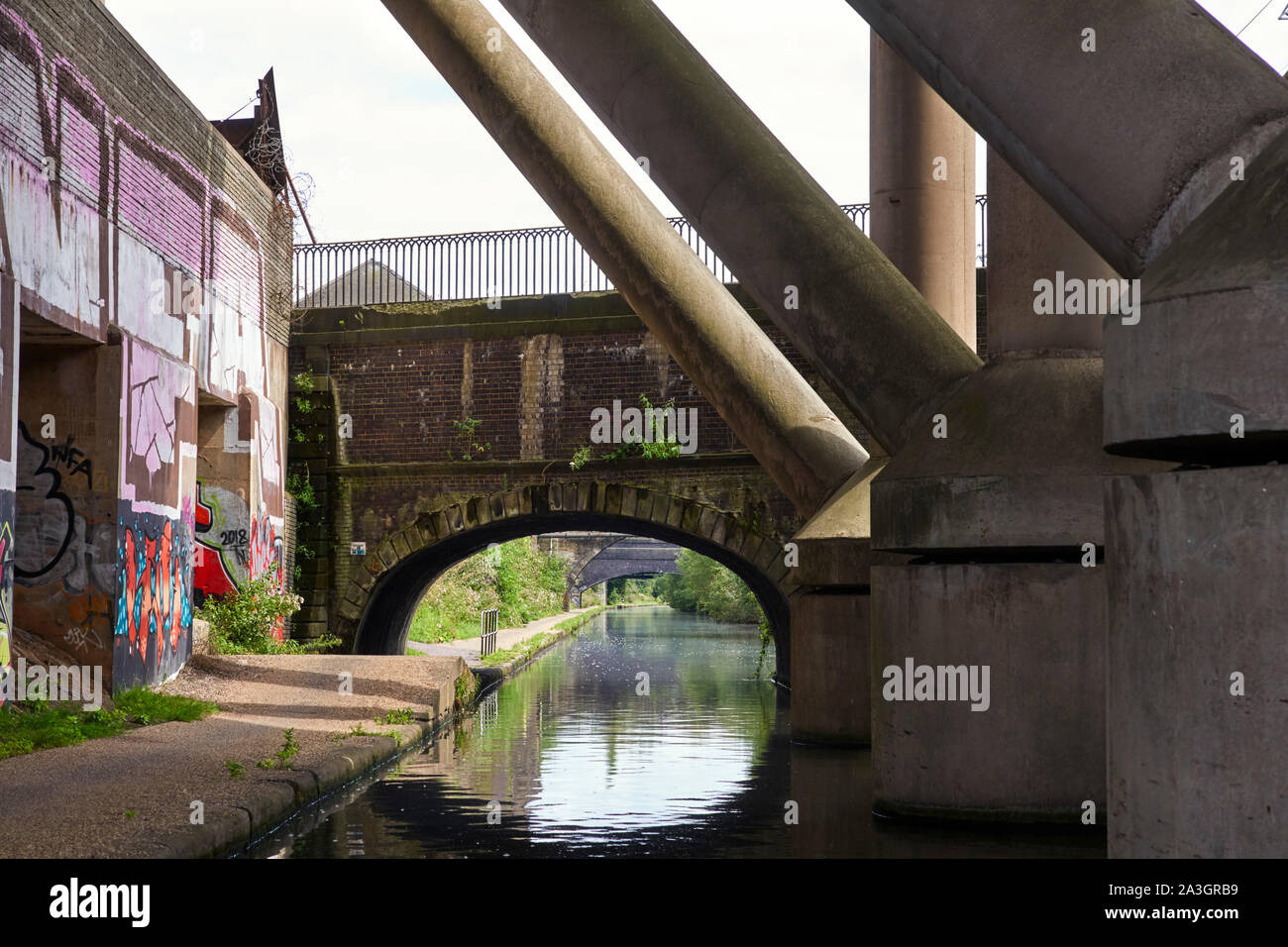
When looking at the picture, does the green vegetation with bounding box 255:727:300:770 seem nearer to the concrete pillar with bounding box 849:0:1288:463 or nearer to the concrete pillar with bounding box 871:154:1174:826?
the concrete pillar with bounding box 871:154:1174:826

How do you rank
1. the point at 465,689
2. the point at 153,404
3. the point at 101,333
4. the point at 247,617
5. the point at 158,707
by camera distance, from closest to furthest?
the point at 158,707 → the point at 101,333 → the point at 153,404 → the point at 465,689 → the point at 247,617

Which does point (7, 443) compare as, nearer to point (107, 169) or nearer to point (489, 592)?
point (107, 169)

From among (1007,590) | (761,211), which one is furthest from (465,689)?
(1007,590)

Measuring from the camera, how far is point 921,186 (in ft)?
36.2

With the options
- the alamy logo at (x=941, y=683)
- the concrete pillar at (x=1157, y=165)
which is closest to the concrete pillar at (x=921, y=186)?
the alamy logo at (x=941, y=683)

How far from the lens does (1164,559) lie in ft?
9.05

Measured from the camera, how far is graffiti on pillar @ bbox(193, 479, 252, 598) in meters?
15.9

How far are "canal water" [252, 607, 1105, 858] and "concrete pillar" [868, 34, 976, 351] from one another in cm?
385

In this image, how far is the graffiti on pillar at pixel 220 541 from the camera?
626 inches

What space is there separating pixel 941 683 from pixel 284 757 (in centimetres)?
410

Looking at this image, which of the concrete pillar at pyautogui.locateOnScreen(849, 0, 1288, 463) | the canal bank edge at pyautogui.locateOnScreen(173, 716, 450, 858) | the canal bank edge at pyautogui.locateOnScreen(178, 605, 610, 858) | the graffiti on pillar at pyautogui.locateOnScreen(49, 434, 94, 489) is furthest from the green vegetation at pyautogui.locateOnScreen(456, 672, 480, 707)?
the concrete pillar at pyautogui.locateOnScreen(849, 0, 1288, 463)

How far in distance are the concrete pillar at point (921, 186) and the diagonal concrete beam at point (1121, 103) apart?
21.7 ft

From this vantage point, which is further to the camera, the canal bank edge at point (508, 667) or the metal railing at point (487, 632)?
the metal railing at point (487, 632)

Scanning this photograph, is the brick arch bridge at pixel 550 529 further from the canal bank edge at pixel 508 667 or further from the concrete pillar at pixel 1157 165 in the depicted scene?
the concrete pillar at pixel 1157 165
